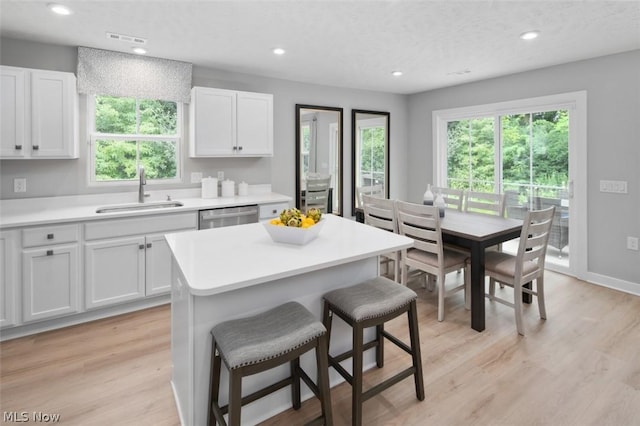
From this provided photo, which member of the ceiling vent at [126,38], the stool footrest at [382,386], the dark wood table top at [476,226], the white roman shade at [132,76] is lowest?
the stool footrest at [382,386]

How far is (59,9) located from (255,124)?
1.93 meters

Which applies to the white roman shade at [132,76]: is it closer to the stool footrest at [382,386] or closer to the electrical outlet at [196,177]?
the electrical outlet at [196,177]

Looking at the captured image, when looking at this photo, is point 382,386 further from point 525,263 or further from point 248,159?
point 248,159

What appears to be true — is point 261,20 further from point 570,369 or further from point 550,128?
point 550,128

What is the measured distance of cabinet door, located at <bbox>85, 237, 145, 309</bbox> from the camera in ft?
9.58

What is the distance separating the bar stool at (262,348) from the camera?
1.38m

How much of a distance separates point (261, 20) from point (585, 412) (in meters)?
3.26

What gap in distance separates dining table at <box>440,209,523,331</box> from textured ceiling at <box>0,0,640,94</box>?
Answer: 1619mm

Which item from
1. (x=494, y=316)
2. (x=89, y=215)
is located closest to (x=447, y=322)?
(x=494, y=316)

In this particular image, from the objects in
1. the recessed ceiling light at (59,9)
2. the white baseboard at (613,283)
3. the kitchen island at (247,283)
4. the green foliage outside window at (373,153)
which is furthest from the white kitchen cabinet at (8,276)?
the white baseboard at (613,283)

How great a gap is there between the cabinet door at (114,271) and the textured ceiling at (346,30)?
5.75 ft

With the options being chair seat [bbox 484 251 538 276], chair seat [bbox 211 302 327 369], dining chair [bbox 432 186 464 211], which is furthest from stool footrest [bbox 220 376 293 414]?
dining chair [bbox 432 186 464 211]

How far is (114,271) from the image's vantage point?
118 inches

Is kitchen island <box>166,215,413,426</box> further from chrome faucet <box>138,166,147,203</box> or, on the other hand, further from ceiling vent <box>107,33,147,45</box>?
ceiling vent <box>107,33,147,45</box>
